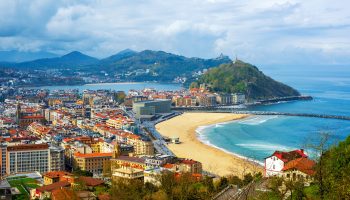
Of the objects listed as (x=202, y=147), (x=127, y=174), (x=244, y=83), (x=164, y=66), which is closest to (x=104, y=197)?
(x=127, y=174)

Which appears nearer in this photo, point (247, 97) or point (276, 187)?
point (276, 187)

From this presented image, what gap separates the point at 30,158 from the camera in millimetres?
26547

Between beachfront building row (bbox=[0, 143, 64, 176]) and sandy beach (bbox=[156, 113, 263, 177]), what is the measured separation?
771 cm

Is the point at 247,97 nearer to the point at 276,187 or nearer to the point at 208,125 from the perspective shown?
the point at 208,125

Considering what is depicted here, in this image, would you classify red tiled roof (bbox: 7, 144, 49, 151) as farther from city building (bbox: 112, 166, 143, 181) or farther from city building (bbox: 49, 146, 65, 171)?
city building (bbox: 112, 166, 143, 181)

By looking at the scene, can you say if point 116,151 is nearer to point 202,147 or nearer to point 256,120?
point 202,147

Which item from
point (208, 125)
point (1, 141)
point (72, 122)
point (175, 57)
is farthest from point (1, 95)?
point (175, 57)

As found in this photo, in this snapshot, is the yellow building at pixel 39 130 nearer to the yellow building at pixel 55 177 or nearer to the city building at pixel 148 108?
the yellow building at pixel 55 177

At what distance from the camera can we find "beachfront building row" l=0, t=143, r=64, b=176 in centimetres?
2639

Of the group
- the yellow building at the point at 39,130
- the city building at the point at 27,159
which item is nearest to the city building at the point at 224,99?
the yellow building at the point at 39,130

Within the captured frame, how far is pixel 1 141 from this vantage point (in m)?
29.5

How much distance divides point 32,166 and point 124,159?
5.33 m

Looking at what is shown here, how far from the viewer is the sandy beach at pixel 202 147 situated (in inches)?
969

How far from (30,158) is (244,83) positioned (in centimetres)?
5692
